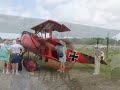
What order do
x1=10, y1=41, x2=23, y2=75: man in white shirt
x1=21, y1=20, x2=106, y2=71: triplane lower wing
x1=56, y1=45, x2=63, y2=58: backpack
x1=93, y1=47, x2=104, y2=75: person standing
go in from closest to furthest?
x1=10, y1=41, x2=23, y2=75: man in white shirt
x1=93, y1=47, x2=104, y2=75: person standing
x1=56, y1=45, x2=63, y2=58: backpack
x1=21, y1=20, x2=106, y2=71: triplane lower wing

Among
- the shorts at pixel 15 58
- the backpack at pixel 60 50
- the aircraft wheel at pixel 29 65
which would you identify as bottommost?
the aircraft wheel at pixel 29 65

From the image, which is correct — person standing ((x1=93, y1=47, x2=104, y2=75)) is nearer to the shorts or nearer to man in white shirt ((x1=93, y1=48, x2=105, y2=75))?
Result: man in white shirt ((x1=93, y1=48, x2=105, y2=75))

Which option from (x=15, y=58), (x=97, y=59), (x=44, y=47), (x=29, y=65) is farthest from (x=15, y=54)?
(x=97, y=59)

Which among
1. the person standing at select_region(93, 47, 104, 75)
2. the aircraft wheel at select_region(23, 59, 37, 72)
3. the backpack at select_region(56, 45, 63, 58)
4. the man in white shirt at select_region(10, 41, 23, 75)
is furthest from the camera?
the aircraft wheel at select_region(23, 59, 37, 72)

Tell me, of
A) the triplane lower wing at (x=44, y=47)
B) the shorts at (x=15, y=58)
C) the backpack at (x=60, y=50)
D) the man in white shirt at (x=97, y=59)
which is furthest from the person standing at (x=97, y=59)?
the shorts at (x=15, y=58)

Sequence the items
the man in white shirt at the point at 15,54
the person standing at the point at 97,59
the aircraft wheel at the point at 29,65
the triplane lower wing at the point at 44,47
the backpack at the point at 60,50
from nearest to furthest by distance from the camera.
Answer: the man in white shirt at the point at 15,54
the person standing at the point at 97,59
the backpack at the point at 60,50
the aircraft wheel at the point at 29,65
the triplane lower wing at the point at 44,47

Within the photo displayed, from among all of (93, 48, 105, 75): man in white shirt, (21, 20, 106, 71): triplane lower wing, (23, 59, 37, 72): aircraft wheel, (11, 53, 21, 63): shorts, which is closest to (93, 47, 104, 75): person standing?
(93, 48, 105, 75): man in white shirt

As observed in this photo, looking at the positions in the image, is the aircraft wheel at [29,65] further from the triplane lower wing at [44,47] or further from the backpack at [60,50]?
the backpack at [60,50]

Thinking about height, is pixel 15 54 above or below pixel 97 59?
above

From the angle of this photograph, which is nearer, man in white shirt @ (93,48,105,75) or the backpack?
man in white shirt @ (93,48,105,75)

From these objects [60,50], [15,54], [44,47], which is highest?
[44,47]

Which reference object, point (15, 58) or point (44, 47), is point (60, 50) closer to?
point (44, 47)

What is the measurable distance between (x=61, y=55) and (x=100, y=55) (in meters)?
1.70

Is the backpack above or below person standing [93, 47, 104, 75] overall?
above
